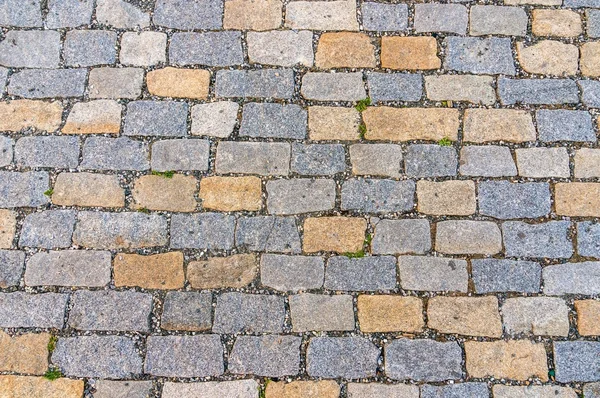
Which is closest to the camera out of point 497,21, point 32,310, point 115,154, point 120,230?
point 32,310

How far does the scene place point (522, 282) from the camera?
3176mm

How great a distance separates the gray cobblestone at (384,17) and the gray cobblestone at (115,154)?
1647mm

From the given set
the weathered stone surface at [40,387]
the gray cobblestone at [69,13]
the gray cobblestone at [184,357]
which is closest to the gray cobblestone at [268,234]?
the gray cobblestone at [184,357]

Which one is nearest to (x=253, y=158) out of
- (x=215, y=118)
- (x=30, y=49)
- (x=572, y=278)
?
(x=215, y=118)

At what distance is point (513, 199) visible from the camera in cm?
329

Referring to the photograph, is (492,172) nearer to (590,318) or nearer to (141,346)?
(590,318)

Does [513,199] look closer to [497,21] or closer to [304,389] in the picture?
[497,21]

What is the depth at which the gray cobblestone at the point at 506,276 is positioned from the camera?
10.4 ft

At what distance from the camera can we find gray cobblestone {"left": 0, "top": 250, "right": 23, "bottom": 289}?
10.5 feet

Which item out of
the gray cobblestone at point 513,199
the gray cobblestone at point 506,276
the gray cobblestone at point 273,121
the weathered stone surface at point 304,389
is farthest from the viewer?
the gray cobblestone at point 273,121

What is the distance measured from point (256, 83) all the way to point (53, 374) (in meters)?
2.07

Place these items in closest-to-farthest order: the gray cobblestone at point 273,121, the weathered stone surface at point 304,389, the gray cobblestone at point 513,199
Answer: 1. the weathered stone surface at point 304,389
2. the gray cobblestone at point 513,199
3. the gray cobblestone at point 273,121

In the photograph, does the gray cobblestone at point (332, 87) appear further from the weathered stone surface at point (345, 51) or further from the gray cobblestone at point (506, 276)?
the gray cobblestone at point (506, 276)

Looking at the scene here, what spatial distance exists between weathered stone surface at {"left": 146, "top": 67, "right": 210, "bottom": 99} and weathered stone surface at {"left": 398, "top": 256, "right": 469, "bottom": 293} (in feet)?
5.32
